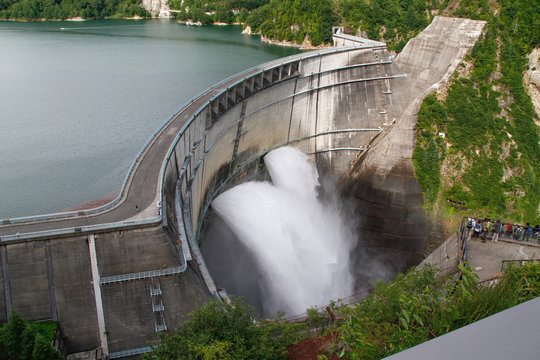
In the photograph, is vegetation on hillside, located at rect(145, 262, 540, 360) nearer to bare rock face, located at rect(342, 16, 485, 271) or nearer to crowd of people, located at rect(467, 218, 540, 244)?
crowd of people, located at rect(467, 218, 540, 244)

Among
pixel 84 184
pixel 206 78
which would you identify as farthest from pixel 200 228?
pixel 206 78

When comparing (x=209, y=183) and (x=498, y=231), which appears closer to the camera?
(x=498, y=231)

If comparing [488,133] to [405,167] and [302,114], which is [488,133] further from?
[302,114]

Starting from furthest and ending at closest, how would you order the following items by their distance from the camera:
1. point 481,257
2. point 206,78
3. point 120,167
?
1. point 206,78
2. point 120,167
3. point 481,257

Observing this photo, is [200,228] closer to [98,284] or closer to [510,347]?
[98,284]

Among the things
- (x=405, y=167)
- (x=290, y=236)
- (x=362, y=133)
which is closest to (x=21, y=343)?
(x=290, y=236)

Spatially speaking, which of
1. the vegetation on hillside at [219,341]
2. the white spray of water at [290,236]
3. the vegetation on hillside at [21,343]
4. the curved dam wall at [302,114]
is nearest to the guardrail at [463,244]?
the white spray of water at [290,236]

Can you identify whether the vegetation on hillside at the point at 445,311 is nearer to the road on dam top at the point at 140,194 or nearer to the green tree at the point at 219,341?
the green tree at the point at 219,341

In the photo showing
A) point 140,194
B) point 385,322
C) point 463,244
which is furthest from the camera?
point 140,194
